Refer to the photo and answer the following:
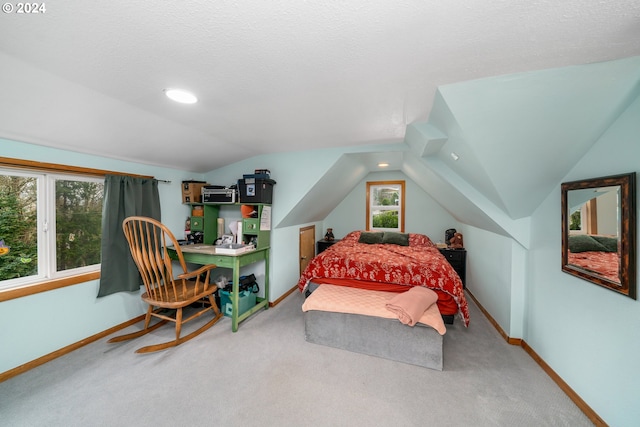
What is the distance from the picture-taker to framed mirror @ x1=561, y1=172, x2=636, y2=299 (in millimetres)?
1238

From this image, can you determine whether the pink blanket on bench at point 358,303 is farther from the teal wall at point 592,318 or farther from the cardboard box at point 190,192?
the cardboard box at point 190,192

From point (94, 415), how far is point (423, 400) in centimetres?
221

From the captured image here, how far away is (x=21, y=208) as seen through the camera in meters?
1.96

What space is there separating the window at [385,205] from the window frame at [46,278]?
13.5 feet

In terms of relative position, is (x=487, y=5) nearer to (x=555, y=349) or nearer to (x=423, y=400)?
(x=423, y=400)

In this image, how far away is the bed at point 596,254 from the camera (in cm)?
133

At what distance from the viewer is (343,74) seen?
4.37 feet

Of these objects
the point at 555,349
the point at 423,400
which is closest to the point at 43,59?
the point at 423,400

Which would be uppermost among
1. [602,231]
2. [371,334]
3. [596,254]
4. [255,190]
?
[255,190]

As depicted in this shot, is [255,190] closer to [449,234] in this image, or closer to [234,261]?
[234,261]

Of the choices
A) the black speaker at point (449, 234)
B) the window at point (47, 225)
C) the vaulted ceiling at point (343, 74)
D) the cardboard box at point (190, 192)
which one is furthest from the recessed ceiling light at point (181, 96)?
the black speaker at point (449, 234)

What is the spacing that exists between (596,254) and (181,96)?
2907 mm

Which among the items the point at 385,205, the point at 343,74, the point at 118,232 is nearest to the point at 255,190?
the point at 118,232

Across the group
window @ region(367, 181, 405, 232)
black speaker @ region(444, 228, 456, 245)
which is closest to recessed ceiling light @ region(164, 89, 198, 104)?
window @ region(367, 181, 405, 232)
